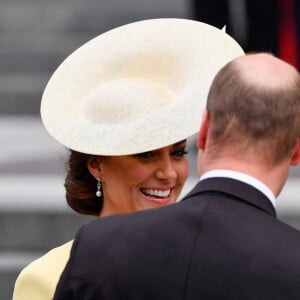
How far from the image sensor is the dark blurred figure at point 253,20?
6848 mm

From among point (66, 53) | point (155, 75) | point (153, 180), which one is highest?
point (155, 75)

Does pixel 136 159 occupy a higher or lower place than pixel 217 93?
lower

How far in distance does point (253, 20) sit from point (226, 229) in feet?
17.5

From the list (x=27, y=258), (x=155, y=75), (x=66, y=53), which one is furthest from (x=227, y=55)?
(x=66, y=53)

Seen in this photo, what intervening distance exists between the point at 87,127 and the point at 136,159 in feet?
0.43

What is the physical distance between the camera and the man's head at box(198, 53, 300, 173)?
1.94m

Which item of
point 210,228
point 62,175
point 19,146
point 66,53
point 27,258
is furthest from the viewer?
point 66,53

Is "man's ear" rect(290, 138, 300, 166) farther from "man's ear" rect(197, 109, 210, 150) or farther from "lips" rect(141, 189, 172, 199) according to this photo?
"lips" rect(141, 189, 172, 199)

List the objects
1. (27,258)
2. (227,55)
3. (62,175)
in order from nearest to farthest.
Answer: (227,55) < (27,258) < (62,175)

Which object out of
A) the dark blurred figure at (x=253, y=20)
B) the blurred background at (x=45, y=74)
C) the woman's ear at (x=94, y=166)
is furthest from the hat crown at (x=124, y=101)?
the dark blurred figure at (x=253, y=20)

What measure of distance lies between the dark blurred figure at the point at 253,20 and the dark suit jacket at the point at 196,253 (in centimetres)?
481

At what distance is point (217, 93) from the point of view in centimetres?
197

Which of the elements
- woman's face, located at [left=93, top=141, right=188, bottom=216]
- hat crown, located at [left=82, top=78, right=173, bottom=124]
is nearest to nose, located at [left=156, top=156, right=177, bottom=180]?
woman's face, located at [left=93, top=141, right=188, bottom=216]

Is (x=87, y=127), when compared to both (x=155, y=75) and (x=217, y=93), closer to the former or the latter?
(x=155, y=75)
